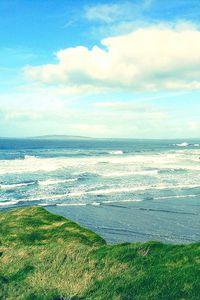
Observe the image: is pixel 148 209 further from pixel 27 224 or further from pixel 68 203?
pixel 27 224

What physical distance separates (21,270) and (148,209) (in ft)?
87.3

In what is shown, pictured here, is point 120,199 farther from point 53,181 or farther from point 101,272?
point 101,272

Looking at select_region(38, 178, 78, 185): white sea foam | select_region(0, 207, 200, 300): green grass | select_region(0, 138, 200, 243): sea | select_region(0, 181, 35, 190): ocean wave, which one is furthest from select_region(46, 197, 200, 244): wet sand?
select_region(38, 178, 78, 185): white sea foam

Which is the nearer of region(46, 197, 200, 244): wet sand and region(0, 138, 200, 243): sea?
region(46, 197, 200, 244): wet sand

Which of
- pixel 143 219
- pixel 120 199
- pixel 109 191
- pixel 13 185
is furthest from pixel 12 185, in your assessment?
pixel 143 219

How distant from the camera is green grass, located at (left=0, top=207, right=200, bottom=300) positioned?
1232 cm

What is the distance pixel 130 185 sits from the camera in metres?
57.1

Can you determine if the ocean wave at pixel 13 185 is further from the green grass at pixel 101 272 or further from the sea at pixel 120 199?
the green grass at pixel 101 272

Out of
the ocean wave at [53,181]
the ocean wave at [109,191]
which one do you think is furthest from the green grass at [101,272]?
the ocean wave at [53,181]

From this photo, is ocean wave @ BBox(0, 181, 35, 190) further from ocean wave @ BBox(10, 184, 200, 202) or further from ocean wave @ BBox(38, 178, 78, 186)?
ocean wave @ BBox(10, 184, 200, 202)

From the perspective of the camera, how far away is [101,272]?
13930 mm

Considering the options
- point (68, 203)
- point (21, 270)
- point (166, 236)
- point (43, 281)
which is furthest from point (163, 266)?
point (68, 203)

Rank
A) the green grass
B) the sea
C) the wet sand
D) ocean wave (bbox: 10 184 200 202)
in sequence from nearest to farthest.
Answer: the green grass, the wet sand, the sea, ocean wave (bbox: 10 184 200 202)

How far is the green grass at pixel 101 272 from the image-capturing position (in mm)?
12320
